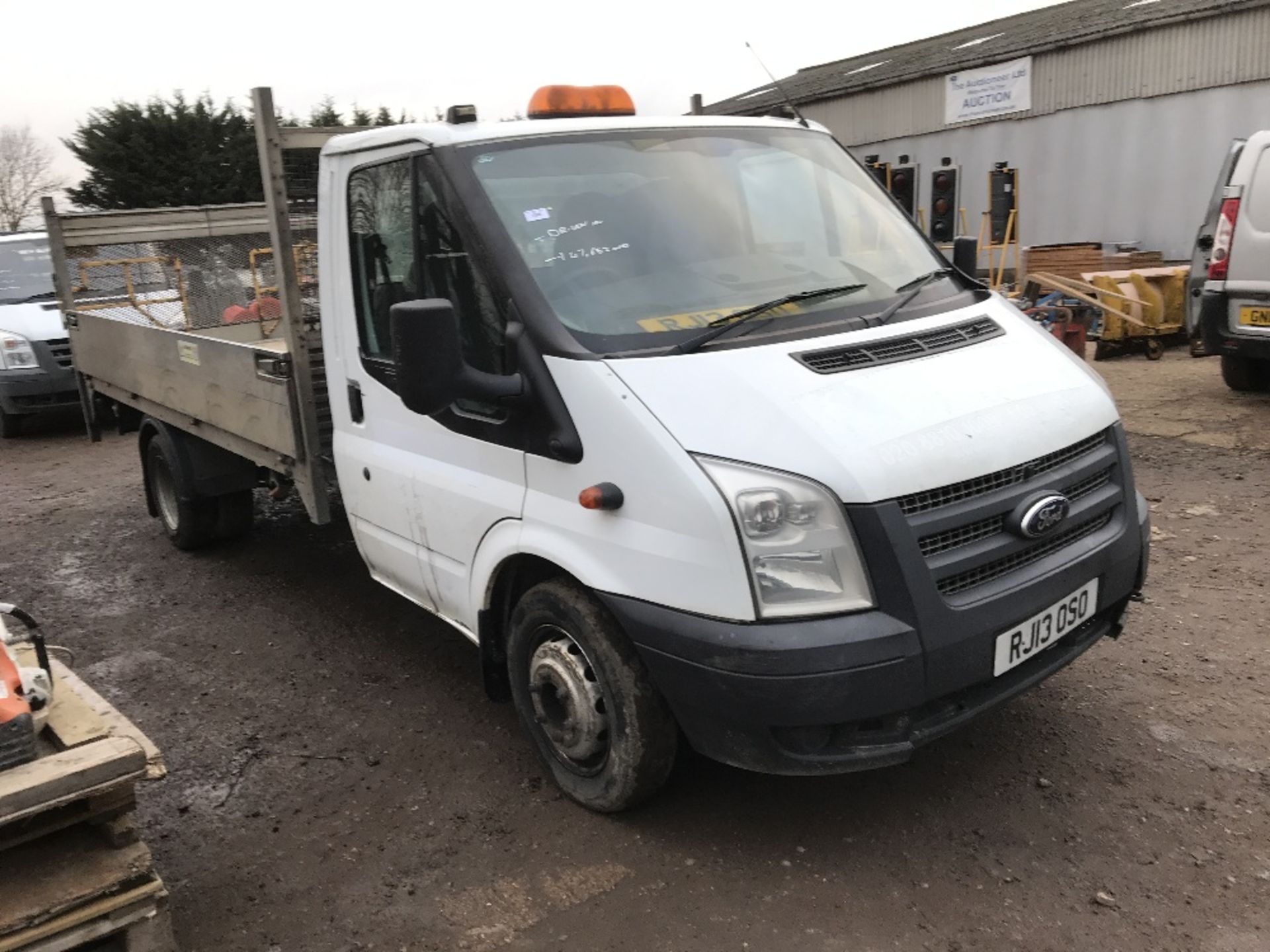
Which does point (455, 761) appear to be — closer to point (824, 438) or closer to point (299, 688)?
point (299, 688)

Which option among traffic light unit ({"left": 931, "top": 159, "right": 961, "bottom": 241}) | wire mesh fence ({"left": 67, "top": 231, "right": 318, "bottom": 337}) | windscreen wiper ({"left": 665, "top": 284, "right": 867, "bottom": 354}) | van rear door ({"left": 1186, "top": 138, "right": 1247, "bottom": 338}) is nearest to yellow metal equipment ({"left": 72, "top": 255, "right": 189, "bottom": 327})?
wire mesh fence ({"left": 67, "top": 231, "right": 318, "bottom": 337})

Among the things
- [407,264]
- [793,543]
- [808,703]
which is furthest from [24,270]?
[808,703]

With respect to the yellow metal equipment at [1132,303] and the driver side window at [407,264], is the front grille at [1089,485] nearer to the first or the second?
the driver side window at [407,264]

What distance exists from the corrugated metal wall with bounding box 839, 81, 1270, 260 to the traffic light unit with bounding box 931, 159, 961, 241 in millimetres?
2369

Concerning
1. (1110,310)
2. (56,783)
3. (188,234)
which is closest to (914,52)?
(1110,310)

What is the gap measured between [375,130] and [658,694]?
7.32 feet

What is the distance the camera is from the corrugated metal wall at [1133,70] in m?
14.6

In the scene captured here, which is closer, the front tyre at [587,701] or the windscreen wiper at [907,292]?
the front tyre at [587,701]

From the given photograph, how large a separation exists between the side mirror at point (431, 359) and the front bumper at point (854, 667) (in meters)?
0.72

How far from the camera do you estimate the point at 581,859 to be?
313 cm

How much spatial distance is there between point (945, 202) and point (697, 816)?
1385 cm

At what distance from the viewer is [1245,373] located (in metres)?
8.88

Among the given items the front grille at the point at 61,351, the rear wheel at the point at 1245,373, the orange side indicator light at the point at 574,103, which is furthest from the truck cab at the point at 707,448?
the front grille at the point at 61,351

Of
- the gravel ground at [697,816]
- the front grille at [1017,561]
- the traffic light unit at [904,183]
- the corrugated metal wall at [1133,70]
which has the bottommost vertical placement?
the gravel ground at [697,816]
